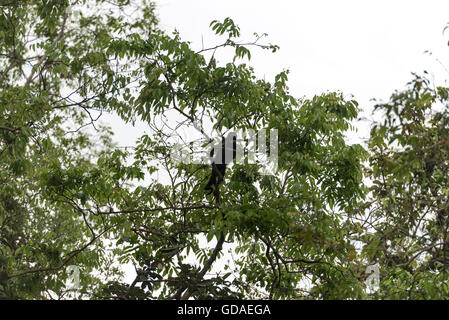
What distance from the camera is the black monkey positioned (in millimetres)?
5496

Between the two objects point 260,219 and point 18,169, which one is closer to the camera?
point 260,219

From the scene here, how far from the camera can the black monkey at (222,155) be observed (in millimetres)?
5496

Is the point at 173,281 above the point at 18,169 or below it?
below

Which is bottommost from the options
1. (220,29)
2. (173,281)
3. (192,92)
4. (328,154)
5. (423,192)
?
(173,281)

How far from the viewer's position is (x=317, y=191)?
595 centimetres

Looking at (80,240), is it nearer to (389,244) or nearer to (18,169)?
(18,169)

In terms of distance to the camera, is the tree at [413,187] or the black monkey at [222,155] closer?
the tree at [413,187]

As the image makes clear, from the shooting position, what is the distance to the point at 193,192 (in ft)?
20.4

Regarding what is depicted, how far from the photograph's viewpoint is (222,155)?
5492 mm

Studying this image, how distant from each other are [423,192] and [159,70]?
2939mm

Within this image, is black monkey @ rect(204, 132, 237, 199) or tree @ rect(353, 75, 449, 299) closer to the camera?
tree @ rect(353, 75, 449, 299)
